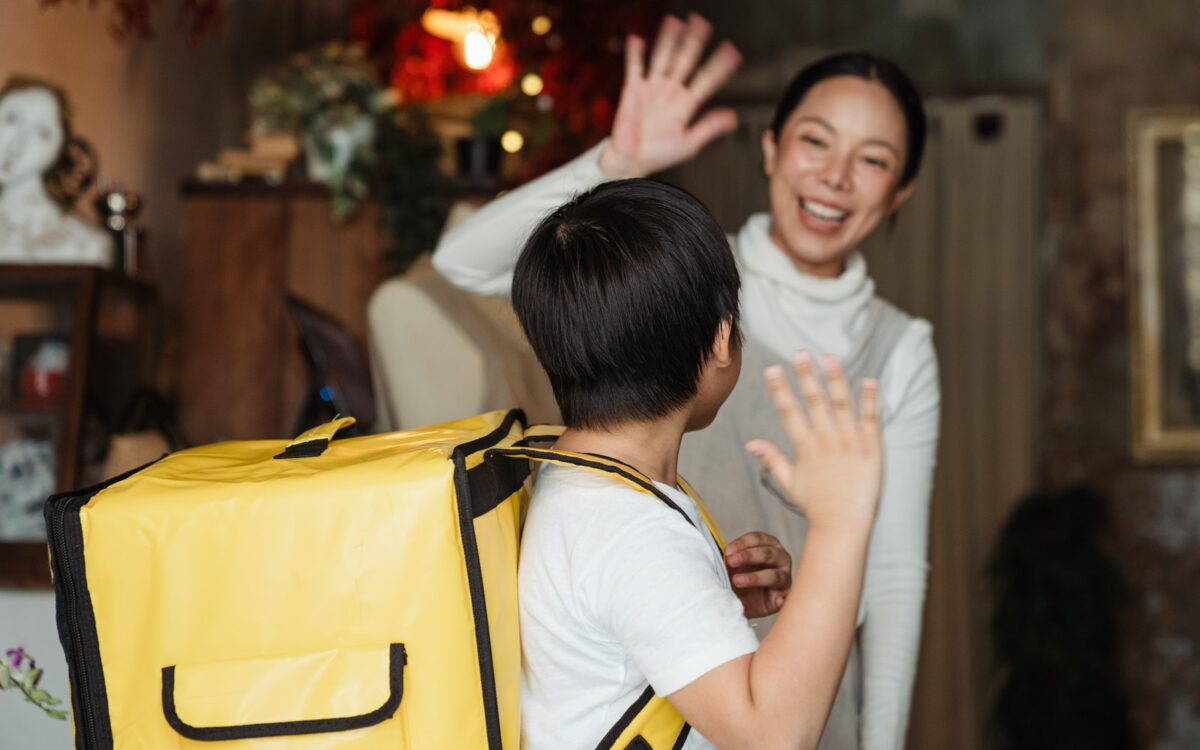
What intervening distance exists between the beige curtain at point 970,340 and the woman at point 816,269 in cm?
296

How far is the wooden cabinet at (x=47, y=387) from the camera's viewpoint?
211 centimetres

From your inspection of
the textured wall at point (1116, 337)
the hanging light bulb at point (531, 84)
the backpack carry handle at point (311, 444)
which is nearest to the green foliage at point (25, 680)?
the backpack carry handle at point (311, 444)

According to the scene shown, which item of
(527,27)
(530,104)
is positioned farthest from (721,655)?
(527,27)

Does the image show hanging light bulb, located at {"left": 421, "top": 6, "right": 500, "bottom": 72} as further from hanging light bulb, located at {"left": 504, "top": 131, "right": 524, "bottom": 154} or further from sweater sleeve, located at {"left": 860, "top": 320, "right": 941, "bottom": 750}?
sweater sleeve, located at {"left": 860, "top": 320, "right": 941, "bottom": 750}

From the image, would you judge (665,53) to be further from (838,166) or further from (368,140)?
(368,140)

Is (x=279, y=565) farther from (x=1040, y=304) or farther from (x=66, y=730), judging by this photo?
(x=1040, y=304)

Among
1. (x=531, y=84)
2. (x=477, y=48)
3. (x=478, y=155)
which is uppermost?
(x=477, y=48)

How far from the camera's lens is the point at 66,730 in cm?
162

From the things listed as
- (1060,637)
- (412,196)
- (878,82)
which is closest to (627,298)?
(878,82)

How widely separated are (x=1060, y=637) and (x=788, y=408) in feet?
10.8

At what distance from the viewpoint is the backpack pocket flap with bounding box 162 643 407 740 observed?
84cm

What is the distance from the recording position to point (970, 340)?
14.6 feet

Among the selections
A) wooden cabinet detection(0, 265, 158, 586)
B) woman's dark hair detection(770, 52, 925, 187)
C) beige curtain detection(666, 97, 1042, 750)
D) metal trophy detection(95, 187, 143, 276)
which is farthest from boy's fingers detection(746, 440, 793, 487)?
beige curtain detection(666, 97, 1042, 750)

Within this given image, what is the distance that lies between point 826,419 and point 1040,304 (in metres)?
3.84
